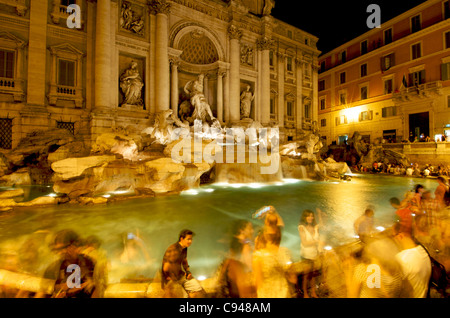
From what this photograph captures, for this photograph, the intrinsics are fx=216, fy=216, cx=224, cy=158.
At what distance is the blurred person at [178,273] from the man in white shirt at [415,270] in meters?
1.81

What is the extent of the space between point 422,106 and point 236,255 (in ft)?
77.6

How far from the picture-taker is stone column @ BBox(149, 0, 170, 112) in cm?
1255

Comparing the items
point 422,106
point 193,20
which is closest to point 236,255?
point 193,20

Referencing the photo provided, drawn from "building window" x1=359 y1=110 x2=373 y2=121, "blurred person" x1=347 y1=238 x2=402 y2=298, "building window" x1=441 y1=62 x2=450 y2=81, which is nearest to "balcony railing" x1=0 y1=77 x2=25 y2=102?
"blurred person" x1=347 y1=238 x2=402 y2=298

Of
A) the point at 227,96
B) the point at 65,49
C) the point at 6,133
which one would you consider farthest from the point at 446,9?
the point at 6,133

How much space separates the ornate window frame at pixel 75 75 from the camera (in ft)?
35.9

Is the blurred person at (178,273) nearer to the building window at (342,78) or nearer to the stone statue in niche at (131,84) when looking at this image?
the stone statue in niche at (131,84)

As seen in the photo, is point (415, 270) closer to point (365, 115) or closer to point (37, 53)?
point (37, 53)

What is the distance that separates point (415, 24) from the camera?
762 inches

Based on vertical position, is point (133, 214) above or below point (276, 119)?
below

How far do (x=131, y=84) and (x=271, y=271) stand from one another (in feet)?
41.6

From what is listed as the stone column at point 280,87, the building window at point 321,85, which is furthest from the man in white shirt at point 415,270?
the building window at point 321,85
